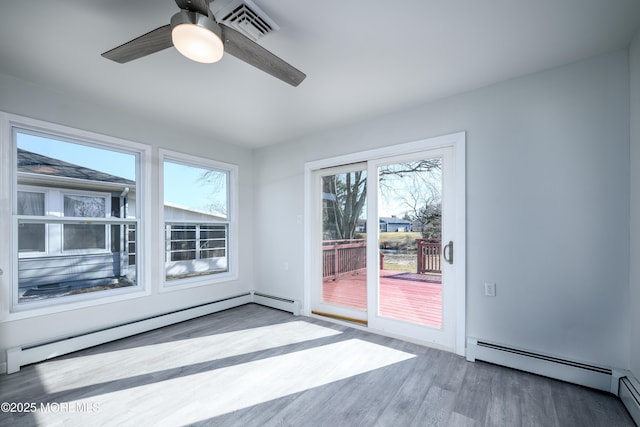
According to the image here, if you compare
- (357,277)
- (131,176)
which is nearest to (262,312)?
(357,277)

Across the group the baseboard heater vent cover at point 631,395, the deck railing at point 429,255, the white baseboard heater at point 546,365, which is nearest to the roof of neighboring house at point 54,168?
the deck railing at point 429,255

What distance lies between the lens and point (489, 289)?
2.60 metres

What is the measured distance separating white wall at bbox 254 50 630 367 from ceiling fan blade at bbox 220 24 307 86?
A: 1723 mm

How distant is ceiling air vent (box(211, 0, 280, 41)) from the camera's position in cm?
164

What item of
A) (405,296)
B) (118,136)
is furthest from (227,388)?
(118,136)

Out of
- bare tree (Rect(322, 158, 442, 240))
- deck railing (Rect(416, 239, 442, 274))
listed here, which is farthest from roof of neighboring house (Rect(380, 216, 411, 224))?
deck railing (Rect(416, 239, 442, 274))

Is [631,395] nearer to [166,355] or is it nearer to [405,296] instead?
[405,296]

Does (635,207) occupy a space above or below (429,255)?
above

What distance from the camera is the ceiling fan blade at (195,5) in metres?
1.36

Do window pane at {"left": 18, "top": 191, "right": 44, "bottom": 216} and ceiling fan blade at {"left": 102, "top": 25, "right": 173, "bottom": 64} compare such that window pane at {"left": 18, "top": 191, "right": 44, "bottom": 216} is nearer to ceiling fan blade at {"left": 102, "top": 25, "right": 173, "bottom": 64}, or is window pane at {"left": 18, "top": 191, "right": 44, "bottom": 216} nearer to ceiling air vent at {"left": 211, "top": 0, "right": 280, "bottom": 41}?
ceiling fan blade at {"left": 102, "top": 25, "right": 173, "bottom": 64}

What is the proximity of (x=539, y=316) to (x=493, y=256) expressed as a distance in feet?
1.91

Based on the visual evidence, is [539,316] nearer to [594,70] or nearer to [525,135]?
[525,135]

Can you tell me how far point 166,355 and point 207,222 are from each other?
1.95 metres

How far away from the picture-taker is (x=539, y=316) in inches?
93.6
